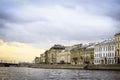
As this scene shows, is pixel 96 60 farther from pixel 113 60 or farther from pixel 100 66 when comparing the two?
pixel 100 66

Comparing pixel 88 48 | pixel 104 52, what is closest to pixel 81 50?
pixel 88 48

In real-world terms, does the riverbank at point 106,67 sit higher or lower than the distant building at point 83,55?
lower

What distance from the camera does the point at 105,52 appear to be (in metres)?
139

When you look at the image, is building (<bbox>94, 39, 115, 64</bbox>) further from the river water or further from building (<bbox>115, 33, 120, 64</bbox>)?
the river water

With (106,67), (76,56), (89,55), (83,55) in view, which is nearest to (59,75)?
(106,67)

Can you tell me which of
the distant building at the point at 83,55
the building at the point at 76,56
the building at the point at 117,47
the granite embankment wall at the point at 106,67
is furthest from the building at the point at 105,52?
the building at the point at 76,56

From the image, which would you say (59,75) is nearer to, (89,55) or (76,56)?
(89,55)

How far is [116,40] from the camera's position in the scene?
129125mm

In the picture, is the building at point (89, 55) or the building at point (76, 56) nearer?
the building at point (89, 55)

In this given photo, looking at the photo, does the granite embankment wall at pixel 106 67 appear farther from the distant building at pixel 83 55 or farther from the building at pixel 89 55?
the distant building at pixel 83 55

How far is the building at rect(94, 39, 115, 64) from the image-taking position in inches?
5236

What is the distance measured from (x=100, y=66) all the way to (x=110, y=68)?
801 cm

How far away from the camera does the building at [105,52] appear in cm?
13300

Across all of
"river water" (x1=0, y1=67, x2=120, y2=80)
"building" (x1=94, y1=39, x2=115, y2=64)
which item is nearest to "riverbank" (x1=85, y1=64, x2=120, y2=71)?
"building" (x1=94, y1=39, x2=115, y2=64)
